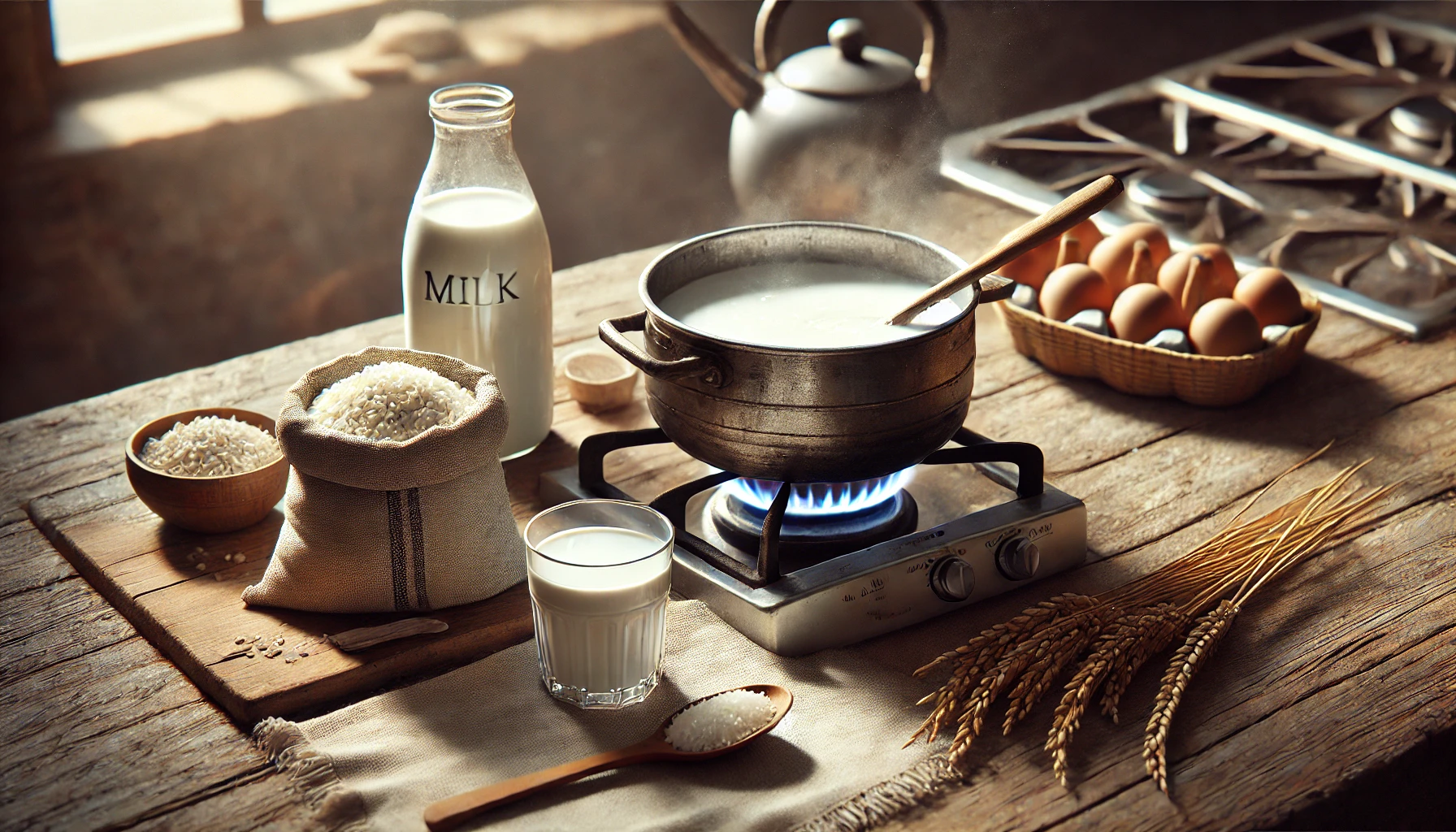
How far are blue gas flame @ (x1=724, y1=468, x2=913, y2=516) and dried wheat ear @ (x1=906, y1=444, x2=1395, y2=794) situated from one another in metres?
0.18

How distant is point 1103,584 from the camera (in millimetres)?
1231

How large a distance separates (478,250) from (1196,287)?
33.9 inches

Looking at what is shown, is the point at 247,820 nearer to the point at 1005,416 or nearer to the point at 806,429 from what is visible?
the point at 806,429

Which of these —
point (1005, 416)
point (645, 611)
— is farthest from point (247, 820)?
point (1005, 416)

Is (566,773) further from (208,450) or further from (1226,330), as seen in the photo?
(1226,330)

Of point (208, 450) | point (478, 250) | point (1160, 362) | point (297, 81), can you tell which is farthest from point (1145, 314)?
point (297, 81)

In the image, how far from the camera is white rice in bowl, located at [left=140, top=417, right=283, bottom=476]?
1.24m

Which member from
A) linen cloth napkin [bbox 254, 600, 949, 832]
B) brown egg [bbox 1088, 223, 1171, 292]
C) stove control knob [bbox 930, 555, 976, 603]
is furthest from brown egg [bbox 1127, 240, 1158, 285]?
linen cloth napkin [bbox 254, 600, 949, 832]

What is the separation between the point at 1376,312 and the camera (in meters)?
1.71

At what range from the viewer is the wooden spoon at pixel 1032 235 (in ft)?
3.63

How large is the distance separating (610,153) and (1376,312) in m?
2.30

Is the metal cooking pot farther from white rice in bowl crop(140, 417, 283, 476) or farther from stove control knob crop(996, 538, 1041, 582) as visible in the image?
white rice in bowl crop(140, 417, 283, 476)

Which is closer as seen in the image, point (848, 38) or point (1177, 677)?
point (1177, 677)

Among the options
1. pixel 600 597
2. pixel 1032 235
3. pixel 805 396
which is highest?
pixel 1032 235
